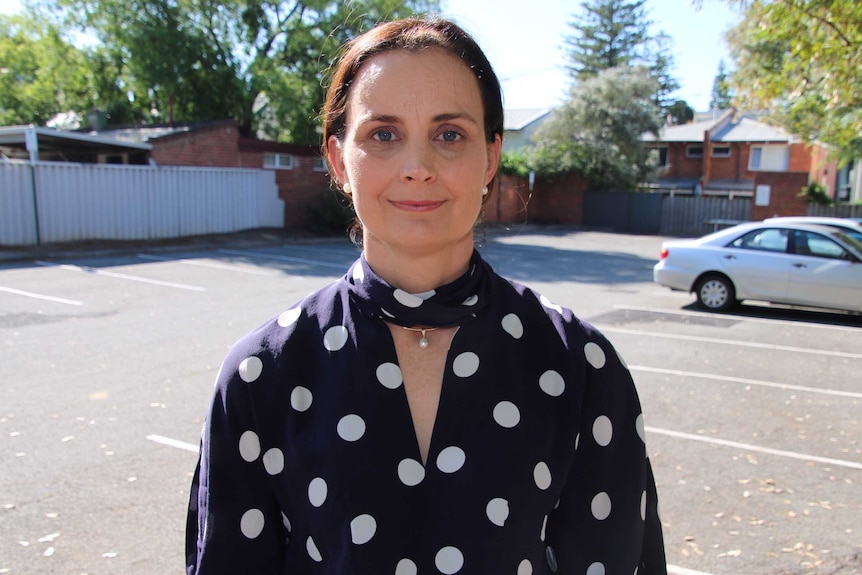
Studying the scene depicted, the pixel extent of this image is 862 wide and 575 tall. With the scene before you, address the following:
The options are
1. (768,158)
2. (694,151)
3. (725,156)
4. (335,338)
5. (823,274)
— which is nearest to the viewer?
(335,338)

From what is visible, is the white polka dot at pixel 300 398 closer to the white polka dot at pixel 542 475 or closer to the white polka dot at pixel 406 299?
the white polka dot at pixel 406 299

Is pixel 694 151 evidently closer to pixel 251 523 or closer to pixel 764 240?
pixel 764 240

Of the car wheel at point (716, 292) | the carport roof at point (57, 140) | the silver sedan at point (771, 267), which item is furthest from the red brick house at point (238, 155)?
the car wheel at point (716, 292)

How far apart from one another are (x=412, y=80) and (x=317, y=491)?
86 centimetres

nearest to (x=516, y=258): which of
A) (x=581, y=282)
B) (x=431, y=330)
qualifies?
(x=581, y=282)

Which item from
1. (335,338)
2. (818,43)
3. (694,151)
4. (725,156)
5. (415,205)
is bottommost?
(335,338)

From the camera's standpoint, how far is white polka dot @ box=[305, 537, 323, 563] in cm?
144

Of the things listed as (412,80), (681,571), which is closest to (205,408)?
(681,571)

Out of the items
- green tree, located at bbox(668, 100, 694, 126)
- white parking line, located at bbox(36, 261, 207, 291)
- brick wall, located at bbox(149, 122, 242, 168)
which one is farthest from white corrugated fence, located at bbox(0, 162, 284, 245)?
green tree, located at bbox(668, 100, 694, 126)

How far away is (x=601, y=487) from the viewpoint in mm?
1545

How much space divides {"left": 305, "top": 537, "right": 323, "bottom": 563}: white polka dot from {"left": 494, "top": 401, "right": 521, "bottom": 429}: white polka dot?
455mm

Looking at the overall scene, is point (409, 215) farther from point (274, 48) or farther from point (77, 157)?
point (274, 48)

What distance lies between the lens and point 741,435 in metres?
5.61

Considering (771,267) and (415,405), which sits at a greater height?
(415,405)
